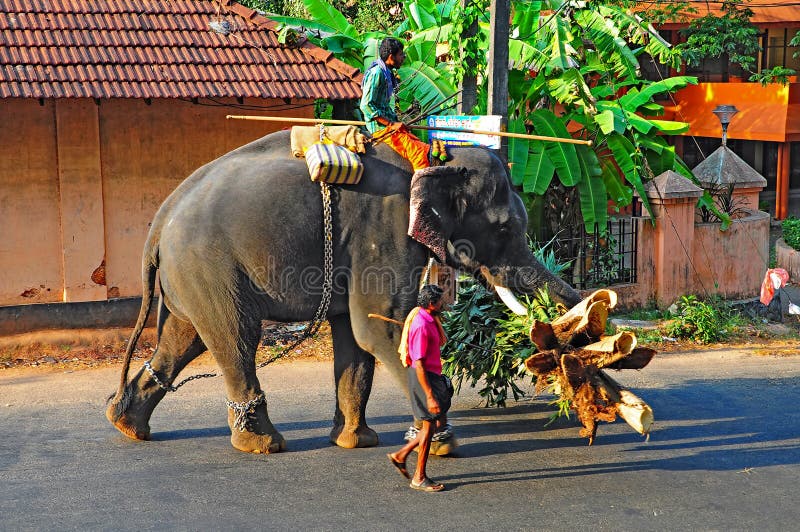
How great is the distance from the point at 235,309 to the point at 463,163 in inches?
73.8

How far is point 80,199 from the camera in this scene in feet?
32.0

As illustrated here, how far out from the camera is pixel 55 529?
5.35m

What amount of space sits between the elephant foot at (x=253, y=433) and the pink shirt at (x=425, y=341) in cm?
127

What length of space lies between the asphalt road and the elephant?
36 cm

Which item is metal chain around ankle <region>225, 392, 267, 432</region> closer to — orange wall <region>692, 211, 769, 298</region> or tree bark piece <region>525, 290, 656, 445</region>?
tree bark piece <region>525, 290, 656, 445</region>

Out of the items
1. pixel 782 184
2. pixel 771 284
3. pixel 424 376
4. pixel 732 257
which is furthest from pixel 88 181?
pixel 782 184

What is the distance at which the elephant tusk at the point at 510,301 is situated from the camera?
7.01m

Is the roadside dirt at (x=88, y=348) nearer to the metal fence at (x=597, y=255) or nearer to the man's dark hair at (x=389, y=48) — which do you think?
the metal fence at (x=597, y=255)

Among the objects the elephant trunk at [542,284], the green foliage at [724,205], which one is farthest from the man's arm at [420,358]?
the green foliage at [724,205]

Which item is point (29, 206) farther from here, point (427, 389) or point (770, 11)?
point (770, 11)

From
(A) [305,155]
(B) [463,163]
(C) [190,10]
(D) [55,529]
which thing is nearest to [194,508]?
(D) [55,529]

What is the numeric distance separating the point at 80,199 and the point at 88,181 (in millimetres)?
193

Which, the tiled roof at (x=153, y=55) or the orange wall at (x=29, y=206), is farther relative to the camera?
the orange wall at (x=29, y=206)

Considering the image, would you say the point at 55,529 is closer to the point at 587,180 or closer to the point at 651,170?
the point at 587,180
